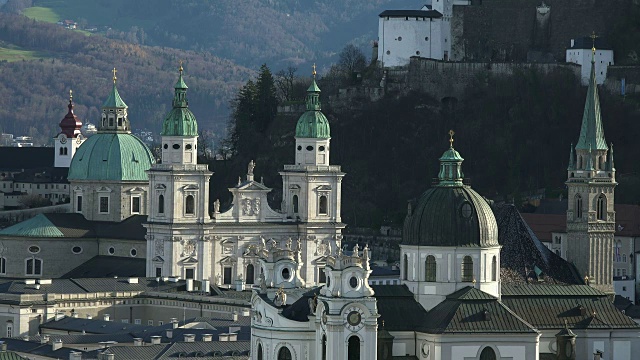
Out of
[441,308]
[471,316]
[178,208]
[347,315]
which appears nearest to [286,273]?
[441,308]

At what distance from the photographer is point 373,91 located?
7283 inches

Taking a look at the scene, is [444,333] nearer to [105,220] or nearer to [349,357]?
Answer: [349,357]

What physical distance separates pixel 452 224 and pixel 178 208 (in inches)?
1918

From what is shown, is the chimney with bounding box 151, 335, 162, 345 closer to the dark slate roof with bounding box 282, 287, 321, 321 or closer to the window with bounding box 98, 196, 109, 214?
the dark slate roof with bounding box 282, 287, 321, 321

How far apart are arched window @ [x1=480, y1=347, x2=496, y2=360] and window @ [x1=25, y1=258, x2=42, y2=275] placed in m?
61.0

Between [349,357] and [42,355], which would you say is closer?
[349,357]

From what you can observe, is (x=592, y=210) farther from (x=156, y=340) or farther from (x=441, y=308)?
(x=441, y=308)

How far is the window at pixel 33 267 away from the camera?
494ft

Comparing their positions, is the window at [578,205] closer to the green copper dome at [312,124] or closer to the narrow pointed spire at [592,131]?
the narrow pointed spire at [592,131]

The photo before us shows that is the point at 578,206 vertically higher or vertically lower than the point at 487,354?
higher

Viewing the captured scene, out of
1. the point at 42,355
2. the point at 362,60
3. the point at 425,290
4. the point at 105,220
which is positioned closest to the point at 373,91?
the point at 362,60

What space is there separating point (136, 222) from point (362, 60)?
44.3m

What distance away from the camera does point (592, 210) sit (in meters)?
125

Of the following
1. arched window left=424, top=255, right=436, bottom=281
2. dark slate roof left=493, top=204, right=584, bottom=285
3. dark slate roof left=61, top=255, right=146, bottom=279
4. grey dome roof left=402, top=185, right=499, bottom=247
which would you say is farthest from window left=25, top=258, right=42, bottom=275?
arched window left=424, top=255, right=436, bottom=281
